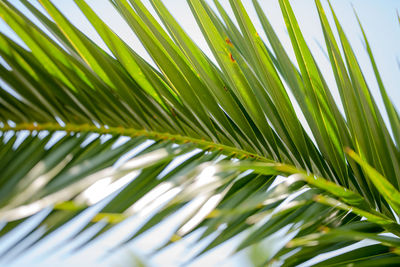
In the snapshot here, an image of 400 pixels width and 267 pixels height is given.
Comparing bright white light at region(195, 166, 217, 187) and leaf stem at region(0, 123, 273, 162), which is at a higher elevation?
leaf stem at region(0, 123, 273, 162)

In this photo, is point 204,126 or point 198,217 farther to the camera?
point 204,126

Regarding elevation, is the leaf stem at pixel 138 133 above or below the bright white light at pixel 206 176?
above

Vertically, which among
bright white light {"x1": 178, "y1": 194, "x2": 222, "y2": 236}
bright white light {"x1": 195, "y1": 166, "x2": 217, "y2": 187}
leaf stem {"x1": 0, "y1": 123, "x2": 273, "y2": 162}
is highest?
leaf stem {"x1": 0, "y1": 123, "x2": 273, "y2": 162}

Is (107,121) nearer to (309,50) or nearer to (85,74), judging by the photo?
(85,74)

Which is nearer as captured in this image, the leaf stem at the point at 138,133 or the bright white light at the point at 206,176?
the bright white light at the point at 206,176

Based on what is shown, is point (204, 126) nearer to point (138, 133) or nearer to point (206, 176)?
point (138, 133)

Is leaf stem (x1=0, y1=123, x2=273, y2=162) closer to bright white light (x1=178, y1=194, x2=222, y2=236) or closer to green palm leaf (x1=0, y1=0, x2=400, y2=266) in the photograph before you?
green palm leaf (x1=0, y1=0, x2=400, y2=266)

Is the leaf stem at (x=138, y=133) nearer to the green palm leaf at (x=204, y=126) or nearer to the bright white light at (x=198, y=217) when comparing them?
the green palm leaf at (x=204, y=126)

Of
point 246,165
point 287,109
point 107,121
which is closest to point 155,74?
point 107,121

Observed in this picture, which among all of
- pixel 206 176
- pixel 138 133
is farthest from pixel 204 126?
pixel 206 176

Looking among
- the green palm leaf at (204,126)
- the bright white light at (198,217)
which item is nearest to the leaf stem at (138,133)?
the green palm leaf at (204,126)

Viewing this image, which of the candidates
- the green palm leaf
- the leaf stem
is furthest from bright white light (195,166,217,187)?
the leaf stem

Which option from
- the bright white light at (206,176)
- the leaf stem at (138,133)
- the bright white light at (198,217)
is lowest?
the bright white light at (198,217)

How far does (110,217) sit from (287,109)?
1.52 feet
